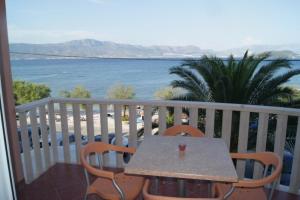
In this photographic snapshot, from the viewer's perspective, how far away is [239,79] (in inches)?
199

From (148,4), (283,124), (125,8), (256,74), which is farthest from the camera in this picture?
(125,8)

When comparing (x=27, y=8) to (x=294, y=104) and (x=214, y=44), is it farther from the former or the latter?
(x=294, y=104)

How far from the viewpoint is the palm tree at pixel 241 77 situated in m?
5.01

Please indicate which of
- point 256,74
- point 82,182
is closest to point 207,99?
point 256,74

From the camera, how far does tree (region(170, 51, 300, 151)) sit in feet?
16.4

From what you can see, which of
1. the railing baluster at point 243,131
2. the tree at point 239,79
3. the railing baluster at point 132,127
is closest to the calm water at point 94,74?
the tree at point 239,79

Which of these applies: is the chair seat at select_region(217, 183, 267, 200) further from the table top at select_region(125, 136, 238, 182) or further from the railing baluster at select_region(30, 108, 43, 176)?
the railing baluster at select_region(30, 108, 43, 176)

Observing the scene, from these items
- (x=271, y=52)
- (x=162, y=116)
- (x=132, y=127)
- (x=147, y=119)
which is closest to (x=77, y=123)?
(x=132, y=127)

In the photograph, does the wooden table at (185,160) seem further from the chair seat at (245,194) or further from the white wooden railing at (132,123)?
the white wooden railing at (132,123)

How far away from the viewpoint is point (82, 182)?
311 cm

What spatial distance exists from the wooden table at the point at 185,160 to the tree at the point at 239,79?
307 cm

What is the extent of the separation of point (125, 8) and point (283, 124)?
1761 cm

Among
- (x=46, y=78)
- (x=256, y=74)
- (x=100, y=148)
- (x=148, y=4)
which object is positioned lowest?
(x=46, y=78)

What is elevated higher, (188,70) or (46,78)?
(188,70)
